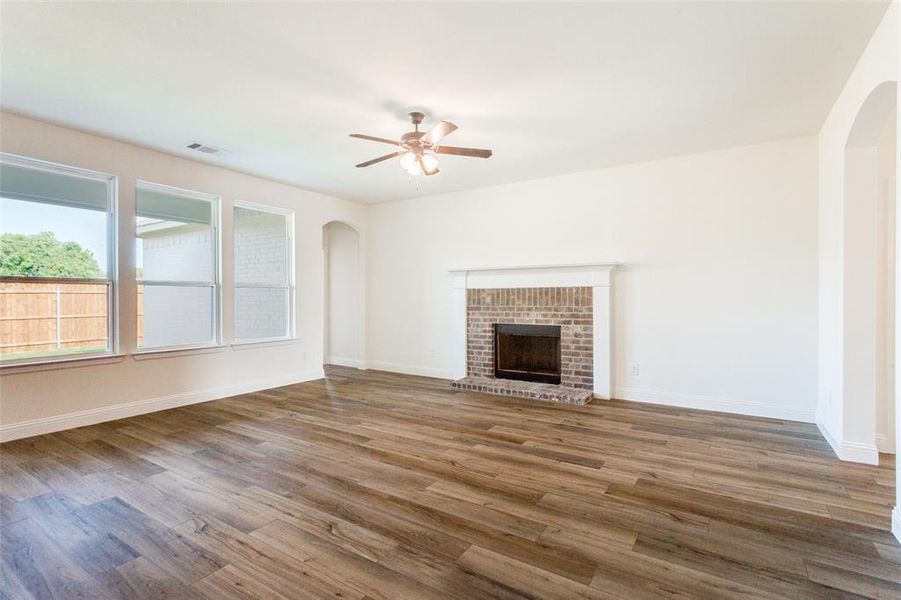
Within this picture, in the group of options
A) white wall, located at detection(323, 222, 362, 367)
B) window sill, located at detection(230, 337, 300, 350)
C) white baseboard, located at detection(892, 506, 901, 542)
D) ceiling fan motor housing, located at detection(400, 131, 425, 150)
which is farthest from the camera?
white wall, located at detection(323, 222, 362, 367)

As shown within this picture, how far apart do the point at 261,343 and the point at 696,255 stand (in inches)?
208

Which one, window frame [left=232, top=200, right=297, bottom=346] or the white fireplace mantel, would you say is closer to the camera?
the white fireplace mantel

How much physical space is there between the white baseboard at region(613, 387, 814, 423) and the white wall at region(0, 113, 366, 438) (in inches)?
170

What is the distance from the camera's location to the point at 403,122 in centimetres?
366

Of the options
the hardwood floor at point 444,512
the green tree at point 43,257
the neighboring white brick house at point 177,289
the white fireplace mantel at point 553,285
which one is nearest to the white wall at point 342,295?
the white fireplace mantel at point 553,285

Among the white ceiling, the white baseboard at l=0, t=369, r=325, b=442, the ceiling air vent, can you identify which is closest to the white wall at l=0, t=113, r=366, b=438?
the white baseboard at l=0, t=369, r=325, b=442

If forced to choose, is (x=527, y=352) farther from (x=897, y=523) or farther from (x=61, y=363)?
(x=61, y=363)

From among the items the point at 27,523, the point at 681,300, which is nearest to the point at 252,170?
the point at 27,523

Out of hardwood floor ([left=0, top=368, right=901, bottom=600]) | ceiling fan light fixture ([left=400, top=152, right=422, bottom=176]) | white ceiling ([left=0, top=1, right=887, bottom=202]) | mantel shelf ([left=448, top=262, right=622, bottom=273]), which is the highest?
white ceiling ([left=0, top=1, right=887, bottom=202])

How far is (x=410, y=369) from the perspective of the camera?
21.4 ft

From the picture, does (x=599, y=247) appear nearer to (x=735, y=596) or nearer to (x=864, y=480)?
(x=864, y=480)

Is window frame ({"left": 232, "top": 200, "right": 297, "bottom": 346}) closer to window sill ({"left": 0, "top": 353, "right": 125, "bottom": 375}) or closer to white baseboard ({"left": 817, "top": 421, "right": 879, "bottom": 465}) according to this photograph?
window sill ({"left": 0, "top": 353, "right": 125, "bottom": 375})

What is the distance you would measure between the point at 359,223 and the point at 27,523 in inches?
208

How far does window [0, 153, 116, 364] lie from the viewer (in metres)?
3.61
